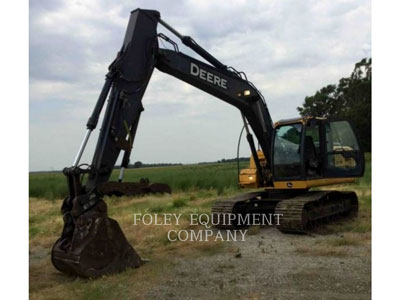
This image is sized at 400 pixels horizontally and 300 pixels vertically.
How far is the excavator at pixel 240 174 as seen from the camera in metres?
5.35

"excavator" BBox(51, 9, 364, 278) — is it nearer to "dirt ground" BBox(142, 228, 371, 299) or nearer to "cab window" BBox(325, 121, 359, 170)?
"cab window" BBox(325, 121, 359, 170)

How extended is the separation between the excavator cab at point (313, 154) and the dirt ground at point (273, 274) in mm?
1573

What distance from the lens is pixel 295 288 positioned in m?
4.67

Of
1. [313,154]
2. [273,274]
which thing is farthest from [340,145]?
[273,274]

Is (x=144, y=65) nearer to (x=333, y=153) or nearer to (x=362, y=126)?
(x=333, y=153)

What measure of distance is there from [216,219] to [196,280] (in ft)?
11.5

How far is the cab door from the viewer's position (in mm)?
8375

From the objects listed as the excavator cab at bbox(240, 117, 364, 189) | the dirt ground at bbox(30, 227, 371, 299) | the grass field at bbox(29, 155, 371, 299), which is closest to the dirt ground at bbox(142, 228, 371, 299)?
the dirt ground at bbox(30, 227, 371, 299)

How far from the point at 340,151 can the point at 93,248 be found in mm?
5497

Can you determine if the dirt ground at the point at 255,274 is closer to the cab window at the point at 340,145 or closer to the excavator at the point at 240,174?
the excavator at the point at 240,174

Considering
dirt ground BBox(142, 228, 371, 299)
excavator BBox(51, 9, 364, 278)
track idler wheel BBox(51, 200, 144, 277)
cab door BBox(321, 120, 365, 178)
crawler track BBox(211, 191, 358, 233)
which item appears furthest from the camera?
cab door BBox(321, 120, 365, 178)

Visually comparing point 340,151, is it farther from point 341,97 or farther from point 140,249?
point 341,97

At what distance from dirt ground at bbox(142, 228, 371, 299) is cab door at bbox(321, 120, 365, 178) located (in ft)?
6.53

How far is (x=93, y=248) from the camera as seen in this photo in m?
5.17
